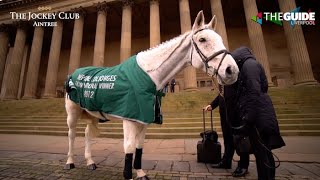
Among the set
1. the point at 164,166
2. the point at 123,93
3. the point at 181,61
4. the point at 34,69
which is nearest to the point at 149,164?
the point at 164,166

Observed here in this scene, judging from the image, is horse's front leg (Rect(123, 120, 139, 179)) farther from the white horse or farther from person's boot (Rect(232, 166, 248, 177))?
person's boot (Rect(232, 166, 248, 177))

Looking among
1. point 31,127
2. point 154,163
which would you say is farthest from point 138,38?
point 154,163

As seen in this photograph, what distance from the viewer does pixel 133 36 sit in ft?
86.1

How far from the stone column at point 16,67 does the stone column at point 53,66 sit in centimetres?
439

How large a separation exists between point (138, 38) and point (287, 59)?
62.3ft

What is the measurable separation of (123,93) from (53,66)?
20.9 m

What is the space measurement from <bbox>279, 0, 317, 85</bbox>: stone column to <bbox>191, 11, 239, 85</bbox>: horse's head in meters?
16.1

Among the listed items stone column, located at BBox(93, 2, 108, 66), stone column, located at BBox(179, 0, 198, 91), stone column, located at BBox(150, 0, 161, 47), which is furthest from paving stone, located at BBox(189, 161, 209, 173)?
stone column, located at BBox(93, 2, 108, 66)

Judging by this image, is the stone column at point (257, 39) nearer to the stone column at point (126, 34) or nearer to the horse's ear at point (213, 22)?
the stone column at point (126, 34)

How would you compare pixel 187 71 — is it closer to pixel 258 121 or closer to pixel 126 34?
pixel 126 34

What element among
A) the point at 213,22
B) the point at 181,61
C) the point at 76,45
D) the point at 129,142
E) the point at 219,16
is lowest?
the point at 129,142

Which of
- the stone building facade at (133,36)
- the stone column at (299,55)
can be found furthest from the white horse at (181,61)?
the stone column at (299,55)

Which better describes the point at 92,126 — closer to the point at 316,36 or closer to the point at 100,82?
the point at 100,82

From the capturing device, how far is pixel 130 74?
2.51m
